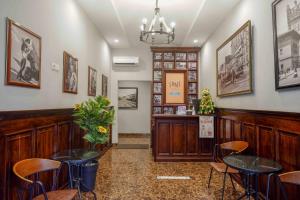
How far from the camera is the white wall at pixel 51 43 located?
2213 millimetres

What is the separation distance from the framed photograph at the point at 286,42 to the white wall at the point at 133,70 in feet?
16.0

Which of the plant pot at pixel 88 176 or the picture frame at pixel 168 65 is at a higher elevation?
the picture frame at pixel 168 65

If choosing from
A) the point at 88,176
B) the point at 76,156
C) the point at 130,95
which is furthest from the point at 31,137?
the point at 130,95

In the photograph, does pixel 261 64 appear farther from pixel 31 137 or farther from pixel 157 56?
pixel 157 56

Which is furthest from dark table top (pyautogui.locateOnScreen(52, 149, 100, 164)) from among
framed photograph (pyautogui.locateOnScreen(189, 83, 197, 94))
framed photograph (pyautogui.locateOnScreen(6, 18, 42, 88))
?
framed photograph (pyautogui.locateOnScreen(189, 83, 197, 94))

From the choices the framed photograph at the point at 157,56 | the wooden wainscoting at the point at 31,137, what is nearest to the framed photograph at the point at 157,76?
the framed photograph at the point at 157,56

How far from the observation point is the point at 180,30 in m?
5.72

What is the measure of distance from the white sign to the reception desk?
121 mm

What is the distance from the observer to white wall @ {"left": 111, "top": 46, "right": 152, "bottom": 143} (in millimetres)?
7352

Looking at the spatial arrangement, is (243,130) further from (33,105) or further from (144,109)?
(144,109)

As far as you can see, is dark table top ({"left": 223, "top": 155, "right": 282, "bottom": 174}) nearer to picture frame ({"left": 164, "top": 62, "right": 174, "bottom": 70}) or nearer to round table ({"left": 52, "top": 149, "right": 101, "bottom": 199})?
round table ({"left": 52, "top": 149, "right": 101, "bottom": 199})

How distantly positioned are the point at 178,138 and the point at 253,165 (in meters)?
2.84

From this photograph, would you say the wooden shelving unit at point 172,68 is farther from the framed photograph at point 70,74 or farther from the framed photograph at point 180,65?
the framed photograph at point 70,74

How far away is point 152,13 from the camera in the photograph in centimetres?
468
